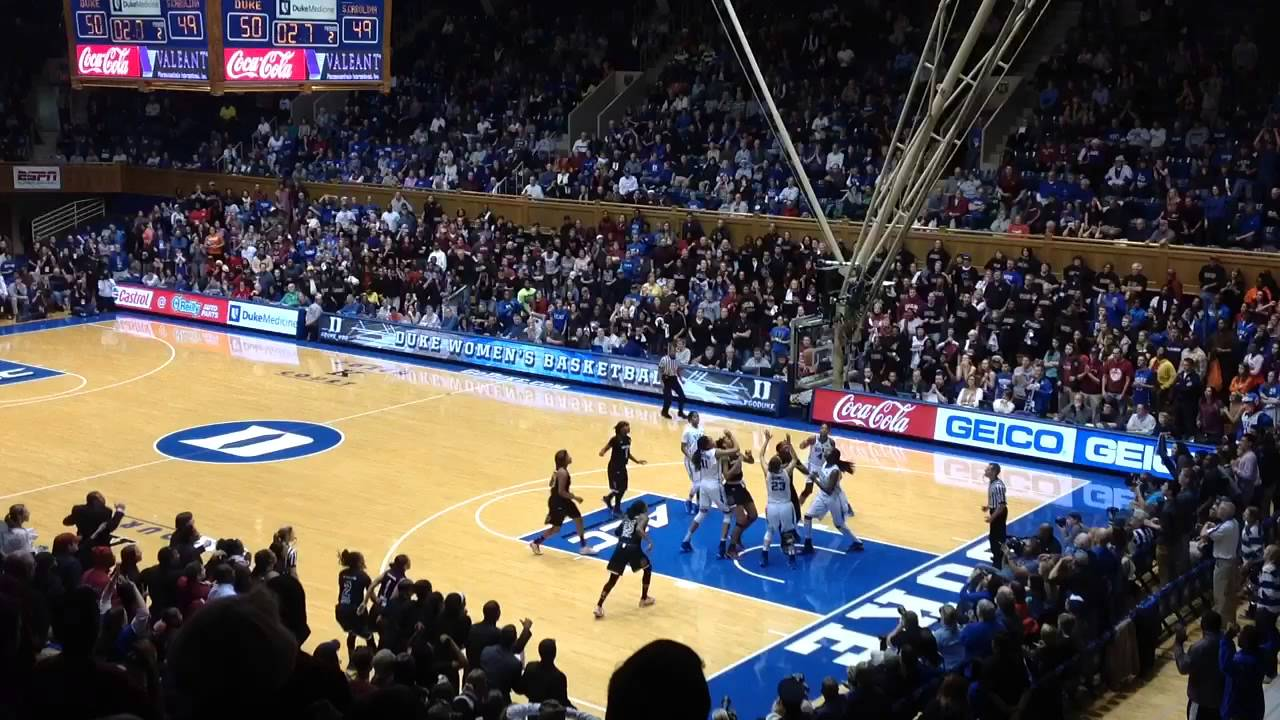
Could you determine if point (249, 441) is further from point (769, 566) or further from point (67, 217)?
point (67, 217)

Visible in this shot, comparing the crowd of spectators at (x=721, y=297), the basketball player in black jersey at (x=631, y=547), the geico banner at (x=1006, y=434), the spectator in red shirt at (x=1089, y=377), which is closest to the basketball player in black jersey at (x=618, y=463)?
the crowd of spectators at (x=721, y=297)

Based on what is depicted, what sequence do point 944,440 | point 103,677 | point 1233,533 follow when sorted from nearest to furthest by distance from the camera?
point 103,677 < point 1233,533 < point 944,440

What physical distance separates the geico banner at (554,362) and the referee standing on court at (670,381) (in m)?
1.21

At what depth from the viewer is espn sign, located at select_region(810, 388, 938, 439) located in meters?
25.0

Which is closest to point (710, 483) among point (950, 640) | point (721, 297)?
point (950, 640)

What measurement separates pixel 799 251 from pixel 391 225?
1250 centimetres

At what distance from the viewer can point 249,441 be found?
24609 millimetres

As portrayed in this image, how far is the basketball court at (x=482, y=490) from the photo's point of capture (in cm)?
1622

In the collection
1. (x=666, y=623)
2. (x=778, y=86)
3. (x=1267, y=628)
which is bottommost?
Result: (x=666, y=623)

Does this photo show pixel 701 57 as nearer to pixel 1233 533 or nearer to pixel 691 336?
pixel 691 336

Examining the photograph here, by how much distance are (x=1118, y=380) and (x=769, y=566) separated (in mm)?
8956

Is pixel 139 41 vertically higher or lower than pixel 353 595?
higher

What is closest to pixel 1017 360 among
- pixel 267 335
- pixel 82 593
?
pixel 267 335

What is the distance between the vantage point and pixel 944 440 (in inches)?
973
